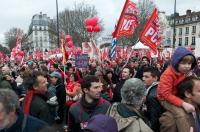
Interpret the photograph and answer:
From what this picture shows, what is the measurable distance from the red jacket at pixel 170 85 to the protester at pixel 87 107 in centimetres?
95

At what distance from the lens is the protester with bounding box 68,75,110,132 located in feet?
11.9

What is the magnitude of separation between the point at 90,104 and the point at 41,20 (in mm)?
129453

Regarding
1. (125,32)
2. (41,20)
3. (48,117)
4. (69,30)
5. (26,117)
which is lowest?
(48,117)

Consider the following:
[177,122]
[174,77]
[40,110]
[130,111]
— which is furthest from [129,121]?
[40,110]

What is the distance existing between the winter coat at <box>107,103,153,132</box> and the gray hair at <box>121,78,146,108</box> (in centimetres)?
11

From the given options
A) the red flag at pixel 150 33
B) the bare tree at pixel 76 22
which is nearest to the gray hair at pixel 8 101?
the red flag at pixel 150 33

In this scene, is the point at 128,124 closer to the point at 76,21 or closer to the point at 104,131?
the point at 104,131

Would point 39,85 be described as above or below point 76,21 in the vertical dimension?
below

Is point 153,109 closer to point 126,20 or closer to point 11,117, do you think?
point 11,117

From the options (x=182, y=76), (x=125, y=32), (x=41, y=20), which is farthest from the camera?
(x=41, y=20)

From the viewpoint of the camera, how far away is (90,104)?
3.68m

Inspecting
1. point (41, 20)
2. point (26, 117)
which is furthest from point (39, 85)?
point (41, 20)

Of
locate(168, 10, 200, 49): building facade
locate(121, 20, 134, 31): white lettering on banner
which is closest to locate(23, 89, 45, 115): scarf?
locate(121, 20, 134, 31): white lettering on banner

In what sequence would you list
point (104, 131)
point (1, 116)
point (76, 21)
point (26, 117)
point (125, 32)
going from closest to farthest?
point (104, 131), point (1, 116), point (26, 117), point (125, 32), point (76, 21)
